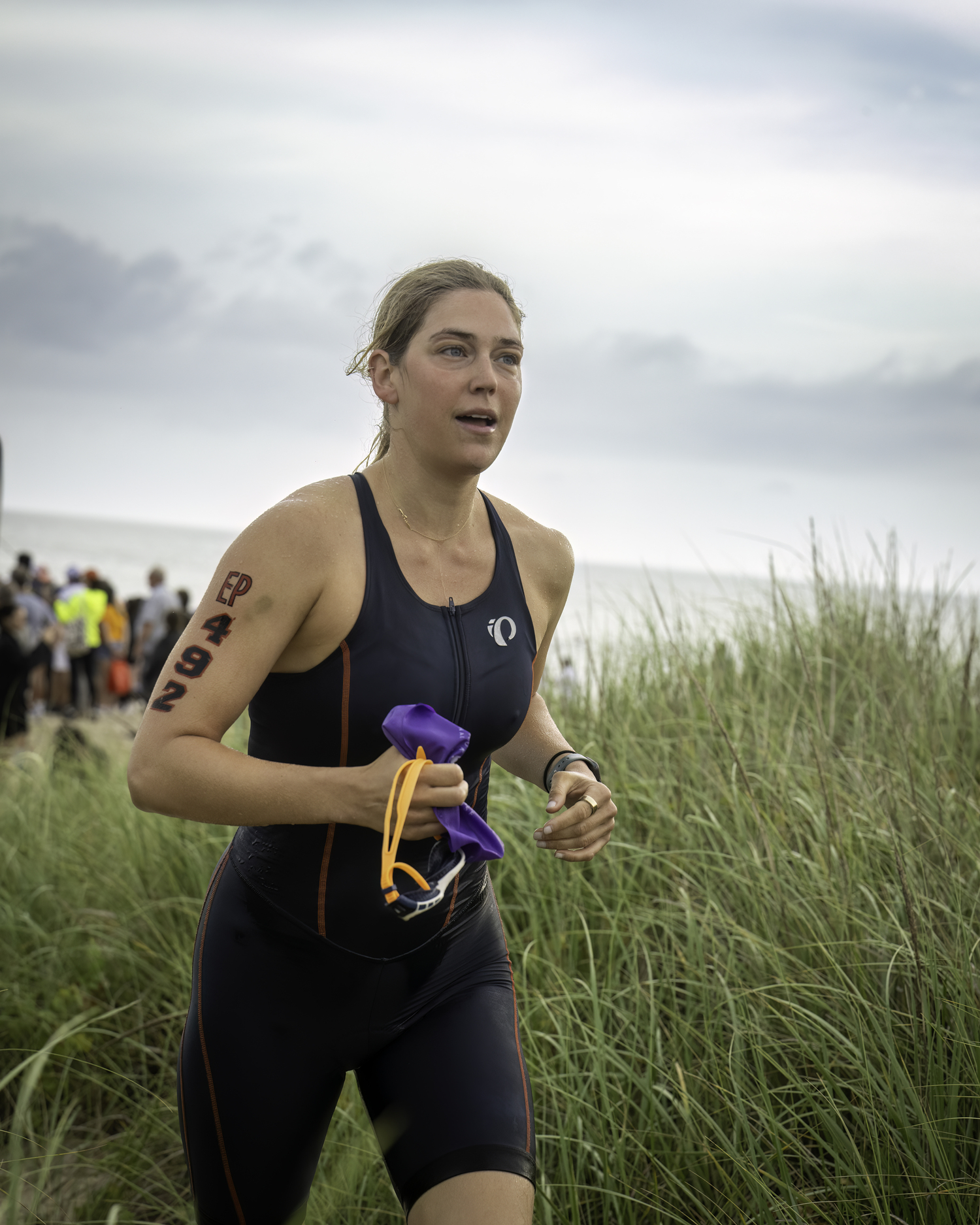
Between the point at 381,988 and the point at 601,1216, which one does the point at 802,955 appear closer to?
the point at 601,1216

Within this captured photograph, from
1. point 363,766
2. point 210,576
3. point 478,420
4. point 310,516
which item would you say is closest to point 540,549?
point 478,420

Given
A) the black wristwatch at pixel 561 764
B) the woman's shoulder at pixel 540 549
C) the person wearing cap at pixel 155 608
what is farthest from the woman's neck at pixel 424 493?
the person wearing cap at pixel 155 608

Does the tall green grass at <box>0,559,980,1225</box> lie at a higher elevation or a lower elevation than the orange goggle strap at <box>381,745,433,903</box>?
lower

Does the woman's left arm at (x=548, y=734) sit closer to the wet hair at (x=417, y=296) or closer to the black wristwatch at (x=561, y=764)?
the black wristwatch at (x=561, y=764)

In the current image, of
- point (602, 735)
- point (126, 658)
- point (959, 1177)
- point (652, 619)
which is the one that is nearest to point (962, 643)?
point (652, 619)

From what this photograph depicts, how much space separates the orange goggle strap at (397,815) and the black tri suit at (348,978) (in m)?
0.33

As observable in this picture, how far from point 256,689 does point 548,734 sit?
859 mm

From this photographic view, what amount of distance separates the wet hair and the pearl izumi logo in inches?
21.1

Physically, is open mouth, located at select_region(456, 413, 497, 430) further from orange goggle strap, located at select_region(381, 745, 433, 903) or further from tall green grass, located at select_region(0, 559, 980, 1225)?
tall green grass, located at select_region(0, 559, 980, 1225)

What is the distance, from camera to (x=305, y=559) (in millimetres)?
1982

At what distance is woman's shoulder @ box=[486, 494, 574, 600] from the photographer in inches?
97.0

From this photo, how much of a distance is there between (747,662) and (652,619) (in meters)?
0.57

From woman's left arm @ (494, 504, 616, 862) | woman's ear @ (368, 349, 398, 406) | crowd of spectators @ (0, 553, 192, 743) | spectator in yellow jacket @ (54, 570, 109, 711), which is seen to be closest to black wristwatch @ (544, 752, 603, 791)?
woman's left arm @ (494, 504, 616, 862)

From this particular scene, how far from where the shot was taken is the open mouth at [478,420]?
215 centimetres
